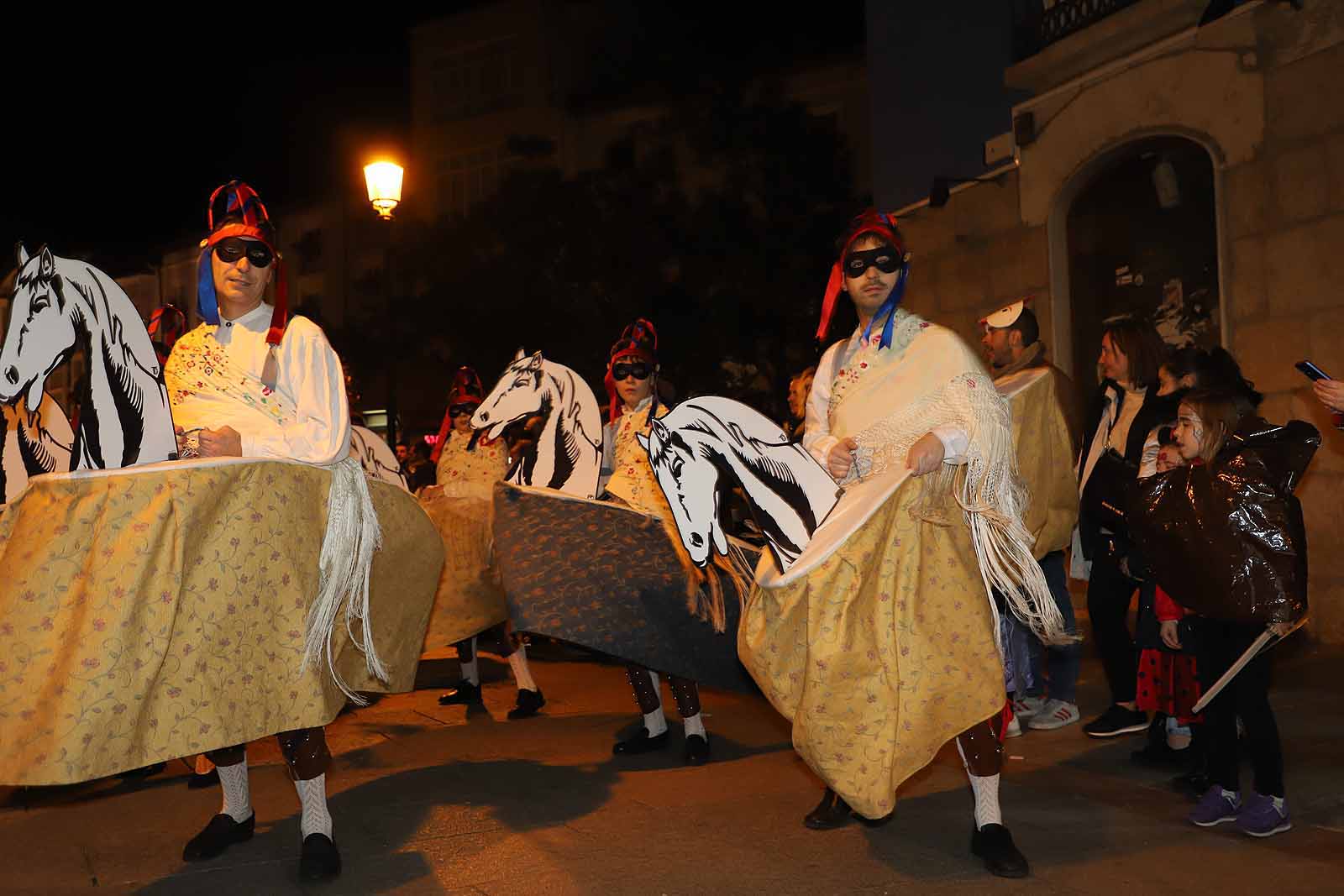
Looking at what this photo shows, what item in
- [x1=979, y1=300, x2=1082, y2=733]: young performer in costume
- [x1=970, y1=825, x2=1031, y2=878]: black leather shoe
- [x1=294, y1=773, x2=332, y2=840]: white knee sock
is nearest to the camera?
[x1=970, y1=825, x2=1031, y2=878]: black leather shoe

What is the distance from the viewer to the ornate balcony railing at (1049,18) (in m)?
10.2

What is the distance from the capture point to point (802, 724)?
405 centimetres

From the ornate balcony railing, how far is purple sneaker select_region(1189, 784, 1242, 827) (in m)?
7.21

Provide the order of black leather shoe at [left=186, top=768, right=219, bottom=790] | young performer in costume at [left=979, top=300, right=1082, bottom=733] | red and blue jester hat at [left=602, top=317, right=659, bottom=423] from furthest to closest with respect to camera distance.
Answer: red and blue jester hat at [left=602, top=317, right=659, bottom=423], young performer in costume at [left=979, top=300, right=1082, bottom=733], black leather shoe at [left=186, top=768, right=219, bottom=790]

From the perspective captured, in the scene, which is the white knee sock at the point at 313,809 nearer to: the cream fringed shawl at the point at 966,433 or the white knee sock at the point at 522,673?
the cream fringed shawl at the point at 966,433

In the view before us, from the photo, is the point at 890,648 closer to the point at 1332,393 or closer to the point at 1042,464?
the point at 1332,393

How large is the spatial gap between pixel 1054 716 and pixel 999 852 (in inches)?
Answer: 92.3

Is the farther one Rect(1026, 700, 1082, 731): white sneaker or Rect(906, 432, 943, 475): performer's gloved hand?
Rect(1026, 700, 1082, 731): white sneaker

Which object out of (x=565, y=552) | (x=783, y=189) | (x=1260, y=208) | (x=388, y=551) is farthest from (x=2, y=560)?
(x=783, y=189)

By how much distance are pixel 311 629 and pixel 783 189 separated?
15659 mm

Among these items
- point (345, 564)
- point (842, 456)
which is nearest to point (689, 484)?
point (842, 456)

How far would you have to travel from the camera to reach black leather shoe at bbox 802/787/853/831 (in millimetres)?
4414

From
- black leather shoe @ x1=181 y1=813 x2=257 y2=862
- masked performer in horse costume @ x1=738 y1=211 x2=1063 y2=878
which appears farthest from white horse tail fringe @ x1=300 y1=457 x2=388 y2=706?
masked performer in horse costume @ x1=738 y1=211 x2=1063 y2=878

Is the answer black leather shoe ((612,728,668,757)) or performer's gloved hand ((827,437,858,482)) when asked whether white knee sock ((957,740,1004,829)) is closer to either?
performer's gloved hand ((827,437,858,482))
